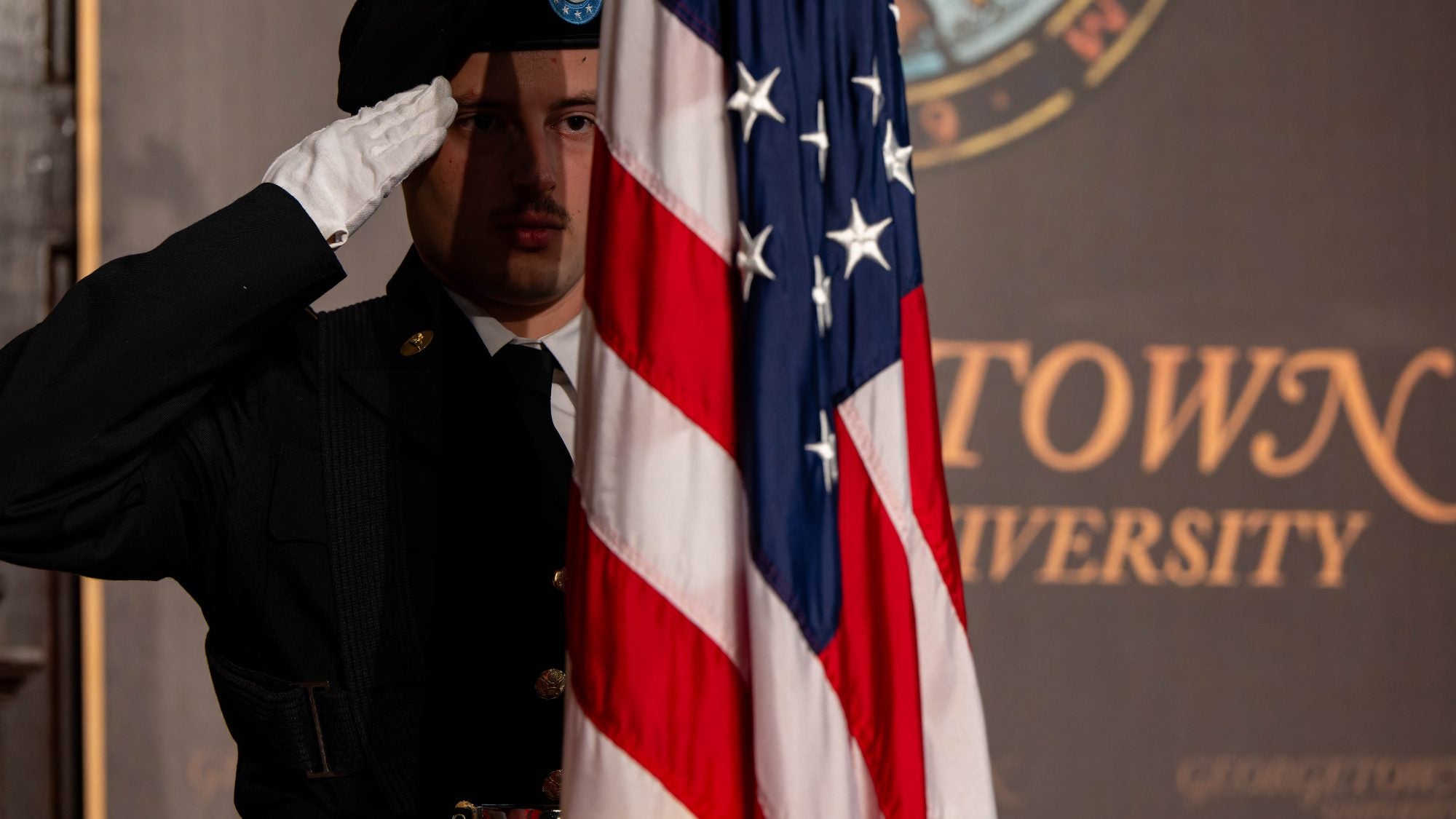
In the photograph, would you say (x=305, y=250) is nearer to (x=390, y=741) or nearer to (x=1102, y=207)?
(x=390, y=741)

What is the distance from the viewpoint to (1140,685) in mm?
2238

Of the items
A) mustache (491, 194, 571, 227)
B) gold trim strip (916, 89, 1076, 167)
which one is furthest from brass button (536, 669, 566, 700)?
gold trim strip (916, 89, 1076, 167)

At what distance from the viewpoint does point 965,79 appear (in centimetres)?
220

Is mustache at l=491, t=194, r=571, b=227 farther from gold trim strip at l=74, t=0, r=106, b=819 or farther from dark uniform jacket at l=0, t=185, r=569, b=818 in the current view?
gold trim strip at l=74, t=0, r=106, b=819

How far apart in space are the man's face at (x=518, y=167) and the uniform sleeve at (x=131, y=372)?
129mm

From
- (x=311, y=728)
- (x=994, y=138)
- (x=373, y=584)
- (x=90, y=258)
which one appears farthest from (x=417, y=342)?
(x=994, y=138)

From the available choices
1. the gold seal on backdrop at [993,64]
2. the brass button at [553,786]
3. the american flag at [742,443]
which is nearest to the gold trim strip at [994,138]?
the gold seal on backdrop at [993,64]

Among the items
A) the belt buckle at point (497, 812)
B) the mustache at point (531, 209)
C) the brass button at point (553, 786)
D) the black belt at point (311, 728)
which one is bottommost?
the belt buckle at point (497, 812)

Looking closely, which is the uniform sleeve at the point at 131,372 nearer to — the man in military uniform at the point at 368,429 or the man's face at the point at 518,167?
the man in military uniform at the point at 368,429

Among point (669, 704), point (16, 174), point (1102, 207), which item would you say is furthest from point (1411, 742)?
point (16, 174)

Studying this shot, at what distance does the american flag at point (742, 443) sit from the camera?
857 mm

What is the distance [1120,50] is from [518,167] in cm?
148

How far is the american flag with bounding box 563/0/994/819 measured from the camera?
857 millimetres

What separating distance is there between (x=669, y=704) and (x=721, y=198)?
330 mm
